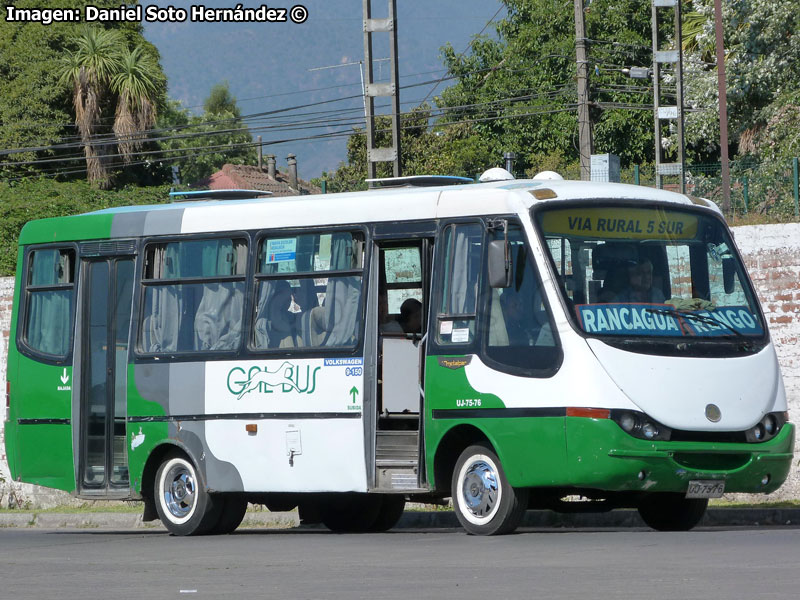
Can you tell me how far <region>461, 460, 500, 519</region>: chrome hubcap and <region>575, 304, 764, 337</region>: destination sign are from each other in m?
1.42

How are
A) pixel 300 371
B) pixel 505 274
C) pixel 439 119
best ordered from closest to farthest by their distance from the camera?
1. pixel 505 274
2. pixel 300 371
3. pixel 439 119

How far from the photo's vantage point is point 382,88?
26.2 meters

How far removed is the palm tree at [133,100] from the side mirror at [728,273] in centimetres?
3638

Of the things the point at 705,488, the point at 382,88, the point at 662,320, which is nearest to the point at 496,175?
the point at 662,320

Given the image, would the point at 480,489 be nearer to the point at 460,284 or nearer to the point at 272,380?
the point at 460,284

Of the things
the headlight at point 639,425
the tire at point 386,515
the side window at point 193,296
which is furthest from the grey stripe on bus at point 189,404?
the headlight at point 639,425

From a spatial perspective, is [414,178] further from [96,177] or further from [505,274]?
[96,177]

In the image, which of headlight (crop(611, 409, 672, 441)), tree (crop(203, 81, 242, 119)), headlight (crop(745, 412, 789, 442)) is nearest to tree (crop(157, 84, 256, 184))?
tree (crop(203, 81, 242, 119))

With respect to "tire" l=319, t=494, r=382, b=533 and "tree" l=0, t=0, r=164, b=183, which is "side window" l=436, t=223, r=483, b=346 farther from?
"tree" l=0, t=0, r=164, b=183

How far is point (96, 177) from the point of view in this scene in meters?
50.7

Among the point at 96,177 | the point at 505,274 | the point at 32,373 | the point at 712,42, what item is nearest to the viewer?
the point at 505,274

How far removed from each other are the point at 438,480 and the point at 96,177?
39241mm

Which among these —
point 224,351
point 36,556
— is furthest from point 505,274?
point 36,556

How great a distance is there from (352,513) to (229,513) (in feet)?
4.05
